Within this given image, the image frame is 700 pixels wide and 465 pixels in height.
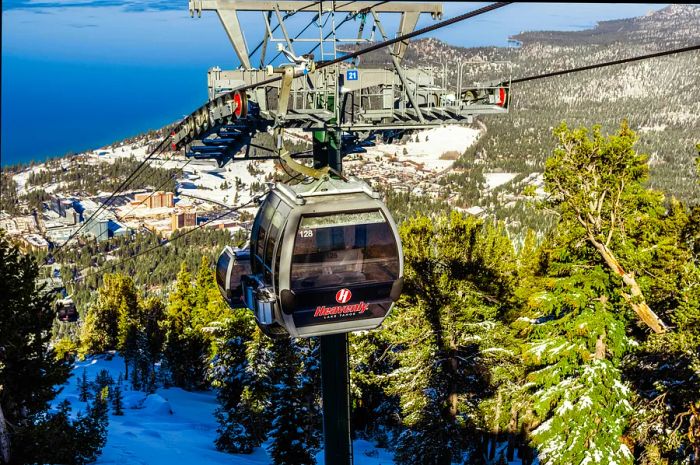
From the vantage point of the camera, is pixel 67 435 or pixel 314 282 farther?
pixel 67 435

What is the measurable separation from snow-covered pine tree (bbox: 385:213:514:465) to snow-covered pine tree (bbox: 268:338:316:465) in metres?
3.22

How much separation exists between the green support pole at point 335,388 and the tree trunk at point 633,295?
7631 millimetres

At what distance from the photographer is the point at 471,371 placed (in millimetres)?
22562

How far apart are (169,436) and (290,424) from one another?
965cm

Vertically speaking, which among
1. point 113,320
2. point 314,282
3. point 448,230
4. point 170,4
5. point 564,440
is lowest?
point 113,320

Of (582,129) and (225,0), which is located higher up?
(225,0)

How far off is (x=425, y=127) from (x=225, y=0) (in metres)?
4.74

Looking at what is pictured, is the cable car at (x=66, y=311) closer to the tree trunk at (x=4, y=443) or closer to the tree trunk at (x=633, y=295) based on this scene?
the tree trunk at (x=4, y=443)

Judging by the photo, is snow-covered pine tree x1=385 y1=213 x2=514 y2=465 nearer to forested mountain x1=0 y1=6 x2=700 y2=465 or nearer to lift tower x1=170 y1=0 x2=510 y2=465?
forested mountain x1=0 y1=6 x2=700 y2=465

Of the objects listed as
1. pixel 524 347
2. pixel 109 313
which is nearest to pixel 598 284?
pixel 524 347

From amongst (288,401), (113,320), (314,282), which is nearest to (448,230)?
(288,401)

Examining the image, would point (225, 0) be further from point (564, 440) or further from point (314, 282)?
point (564, 440)

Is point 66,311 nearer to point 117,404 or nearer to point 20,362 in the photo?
point 117,404

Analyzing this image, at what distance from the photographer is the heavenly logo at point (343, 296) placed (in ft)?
31.6
